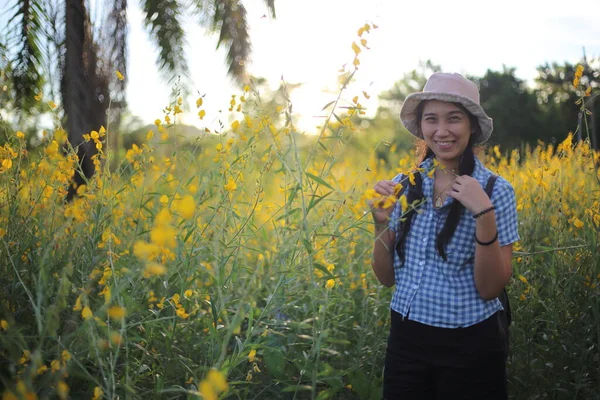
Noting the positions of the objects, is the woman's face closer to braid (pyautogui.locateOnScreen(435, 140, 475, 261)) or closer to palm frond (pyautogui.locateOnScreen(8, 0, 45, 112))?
braid (pyautogui.locateOnScreen(435, 140, 475, 261))

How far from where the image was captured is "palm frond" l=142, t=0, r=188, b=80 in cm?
535

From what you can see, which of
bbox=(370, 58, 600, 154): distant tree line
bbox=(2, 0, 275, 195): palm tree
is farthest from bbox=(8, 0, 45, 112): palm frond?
bbox=(370, 58, 600, 154): distant tree line

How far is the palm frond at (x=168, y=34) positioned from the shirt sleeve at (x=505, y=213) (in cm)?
425

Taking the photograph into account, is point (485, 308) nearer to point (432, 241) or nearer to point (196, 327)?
point (432, 241)

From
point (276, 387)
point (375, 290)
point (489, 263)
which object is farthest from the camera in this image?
point (375, 290)

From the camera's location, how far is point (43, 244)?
1806mm

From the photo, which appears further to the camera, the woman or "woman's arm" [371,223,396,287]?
"woman's arm" [371,223,396,287]

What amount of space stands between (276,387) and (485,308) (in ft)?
2.87

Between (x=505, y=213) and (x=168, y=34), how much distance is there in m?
4.56

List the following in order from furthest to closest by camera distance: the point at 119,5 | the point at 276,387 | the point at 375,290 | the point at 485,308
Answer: the point at 119,5, the point at 375,290, the point at 276,387, the point at 485,308

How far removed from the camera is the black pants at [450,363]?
174 cm

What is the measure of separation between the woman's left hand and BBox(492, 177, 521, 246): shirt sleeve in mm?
106

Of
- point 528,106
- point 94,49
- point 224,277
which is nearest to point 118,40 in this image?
point 94,49

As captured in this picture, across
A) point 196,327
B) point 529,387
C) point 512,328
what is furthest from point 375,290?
point 196,327
